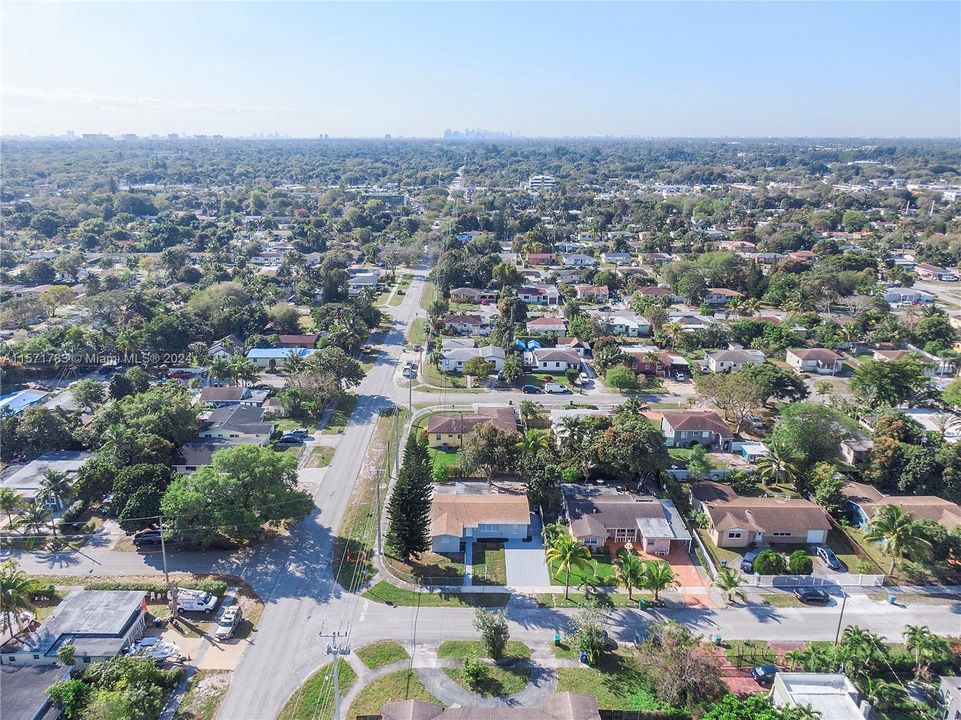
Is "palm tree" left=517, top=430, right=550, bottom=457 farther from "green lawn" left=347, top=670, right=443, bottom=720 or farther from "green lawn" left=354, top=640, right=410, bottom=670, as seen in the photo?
"green lawn" left=347, top=670, right=443, bottom=720

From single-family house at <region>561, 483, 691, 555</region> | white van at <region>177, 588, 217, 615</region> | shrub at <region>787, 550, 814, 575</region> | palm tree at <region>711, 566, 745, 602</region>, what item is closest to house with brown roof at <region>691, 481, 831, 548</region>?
single-family house at <region>561, 483, 691, 555</region>

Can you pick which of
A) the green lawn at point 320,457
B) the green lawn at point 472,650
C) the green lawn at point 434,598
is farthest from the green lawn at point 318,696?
the green lawn at point 320,457

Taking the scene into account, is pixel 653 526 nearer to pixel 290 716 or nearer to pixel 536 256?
pixel 290 716

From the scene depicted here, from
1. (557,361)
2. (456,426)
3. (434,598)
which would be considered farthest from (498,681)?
(557,361)

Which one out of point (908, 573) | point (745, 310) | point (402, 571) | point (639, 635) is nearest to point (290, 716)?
point (402, 571)

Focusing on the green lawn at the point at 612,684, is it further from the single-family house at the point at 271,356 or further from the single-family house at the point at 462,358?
the single-family house at the point at 271,356
